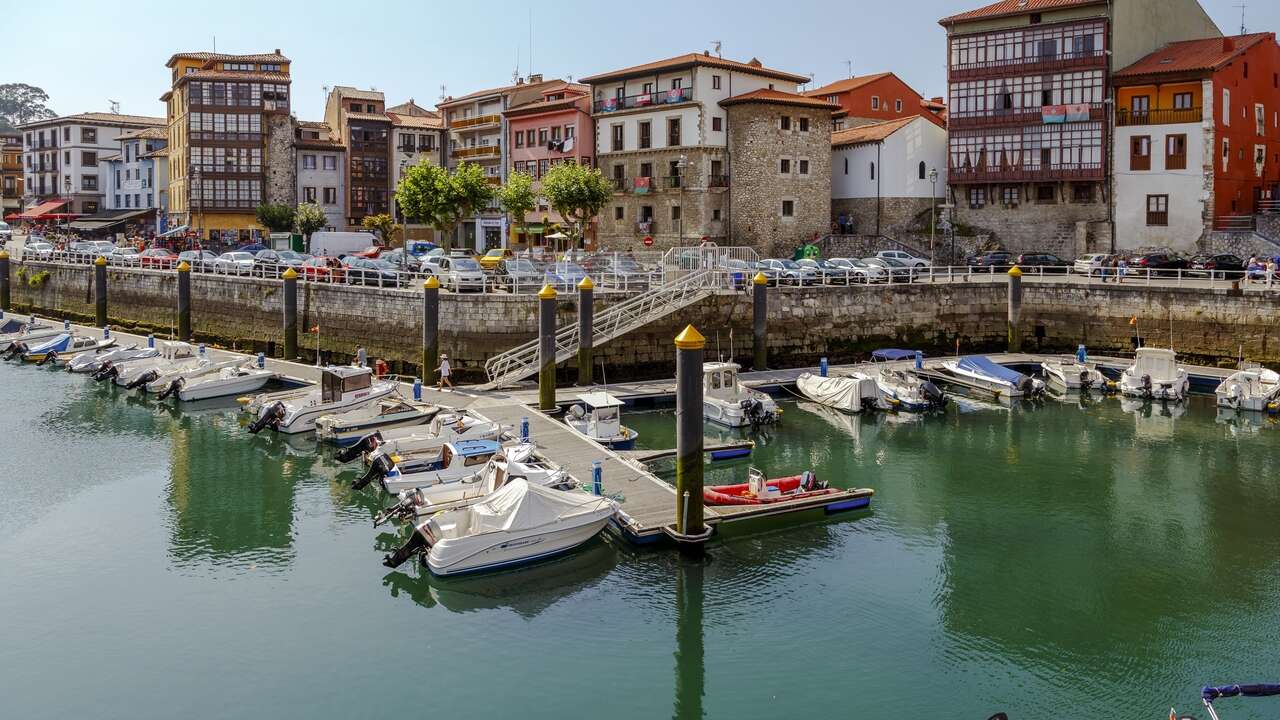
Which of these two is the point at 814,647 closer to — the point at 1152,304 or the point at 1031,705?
the point at 1031,705

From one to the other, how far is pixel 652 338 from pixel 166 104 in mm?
74578

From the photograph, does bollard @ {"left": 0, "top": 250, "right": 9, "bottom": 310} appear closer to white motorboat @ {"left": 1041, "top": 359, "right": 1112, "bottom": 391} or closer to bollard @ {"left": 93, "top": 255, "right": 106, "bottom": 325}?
bollard @ {"left": 93, "top": 255, "right": 106, "bottom": 325}

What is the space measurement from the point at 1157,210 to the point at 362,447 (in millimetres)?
47880

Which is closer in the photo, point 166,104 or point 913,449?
point 913,449

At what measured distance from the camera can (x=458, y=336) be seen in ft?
150

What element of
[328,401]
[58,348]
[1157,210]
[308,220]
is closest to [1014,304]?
[1157,210]

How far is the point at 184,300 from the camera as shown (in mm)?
56688

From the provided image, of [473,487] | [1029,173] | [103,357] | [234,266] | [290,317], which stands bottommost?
[473,487]

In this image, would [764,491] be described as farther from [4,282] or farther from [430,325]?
[4,282]

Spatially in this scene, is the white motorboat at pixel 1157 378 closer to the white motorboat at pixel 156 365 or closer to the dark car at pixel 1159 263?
the dark car at pixel 1159 263

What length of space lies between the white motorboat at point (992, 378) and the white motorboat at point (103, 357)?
33895mm

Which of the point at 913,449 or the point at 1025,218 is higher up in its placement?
the point at 1025,218

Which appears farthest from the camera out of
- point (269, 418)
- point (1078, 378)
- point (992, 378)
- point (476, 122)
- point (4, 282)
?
point (476, 122)

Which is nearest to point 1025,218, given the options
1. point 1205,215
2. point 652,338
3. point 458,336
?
point 1205,215
